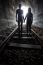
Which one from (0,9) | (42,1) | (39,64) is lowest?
(39,64)

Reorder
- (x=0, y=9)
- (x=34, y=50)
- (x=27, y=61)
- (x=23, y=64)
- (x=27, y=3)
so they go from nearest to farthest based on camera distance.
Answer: (x=23, y=64), (x=27, y=61), (x=34, y=50), (x=0, y=9), (x=27, y=3)

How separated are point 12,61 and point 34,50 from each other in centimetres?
115

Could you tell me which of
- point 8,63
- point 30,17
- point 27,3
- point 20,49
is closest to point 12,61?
point 8,63

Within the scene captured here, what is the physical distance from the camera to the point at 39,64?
2.55 metres

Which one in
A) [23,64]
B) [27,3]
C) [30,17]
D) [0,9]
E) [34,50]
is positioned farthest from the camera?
[27,3]

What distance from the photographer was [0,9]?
10.2 m

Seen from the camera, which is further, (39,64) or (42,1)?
(42,1)

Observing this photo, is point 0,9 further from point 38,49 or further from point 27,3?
point 27,3

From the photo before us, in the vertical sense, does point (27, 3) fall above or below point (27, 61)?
above

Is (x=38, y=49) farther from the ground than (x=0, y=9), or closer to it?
closer to it

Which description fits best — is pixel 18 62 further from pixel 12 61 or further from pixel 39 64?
pixel 39 64

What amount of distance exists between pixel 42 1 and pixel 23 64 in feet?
38.9

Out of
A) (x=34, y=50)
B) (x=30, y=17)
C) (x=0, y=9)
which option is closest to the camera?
(x=34, y=50)

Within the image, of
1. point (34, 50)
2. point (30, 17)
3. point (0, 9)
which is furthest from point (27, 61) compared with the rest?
point (0, 9)
